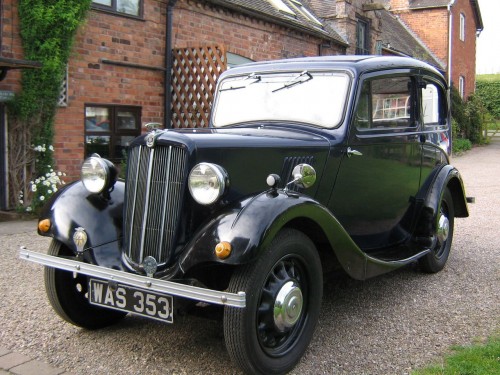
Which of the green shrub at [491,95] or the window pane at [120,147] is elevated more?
the green shrub at [491,95]

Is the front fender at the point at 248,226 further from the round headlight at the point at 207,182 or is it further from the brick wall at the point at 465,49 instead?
the brick wall at the point at 465,49

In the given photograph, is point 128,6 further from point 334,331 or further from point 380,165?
point 334,331

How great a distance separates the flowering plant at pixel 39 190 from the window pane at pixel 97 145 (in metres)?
0.90

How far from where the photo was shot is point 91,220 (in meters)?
3.62

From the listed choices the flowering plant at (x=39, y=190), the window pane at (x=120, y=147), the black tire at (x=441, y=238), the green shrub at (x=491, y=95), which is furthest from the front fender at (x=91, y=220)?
the green shrub at (x=491, y=95)

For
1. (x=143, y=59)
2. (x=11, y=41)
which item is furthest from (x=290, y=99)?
(x=143, y=59)

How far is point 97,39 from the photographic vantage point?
8984 mm

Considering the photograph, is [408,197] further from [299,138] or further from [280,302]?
[280,302]

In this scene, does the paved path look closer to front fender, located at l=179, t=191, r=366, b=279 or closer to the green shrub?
front fender, located at l=179, t=191, r=366, b=279

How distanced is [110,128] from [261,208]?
6937 mm

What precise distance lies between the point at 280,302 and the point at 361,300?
1565mm

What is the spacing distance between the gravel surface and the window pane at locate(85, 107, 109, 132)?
13.1 feet

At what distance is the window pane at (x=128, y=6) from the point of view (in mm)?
9453

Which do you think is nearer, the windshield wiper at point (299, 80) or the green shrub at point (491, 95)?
the windshield wiper at point (299, 80)
